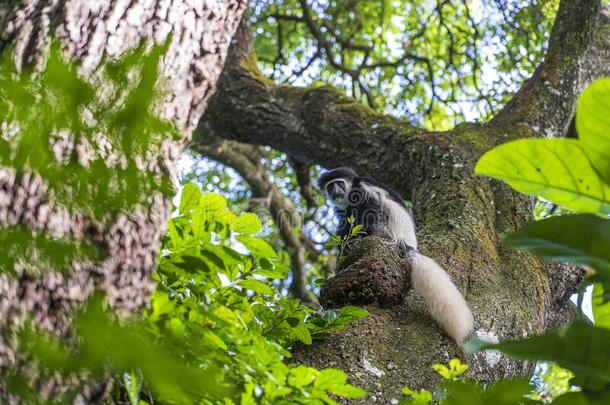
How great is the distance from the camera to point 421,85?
7336 millimetres

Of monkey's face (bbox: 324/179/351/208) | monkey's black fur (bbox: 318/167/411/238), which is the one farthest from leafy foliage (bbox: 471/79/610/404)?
monkey's face (bbox: 324/179/351/208)

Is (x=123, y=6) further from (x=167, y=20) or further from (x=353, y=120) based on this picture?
(x=353, y=120)

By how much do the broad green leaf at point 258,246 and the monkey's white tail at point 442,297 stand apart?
1.12m

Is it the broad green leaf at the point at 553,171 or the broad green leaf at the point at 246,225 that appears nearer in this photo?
the broad green leaf at the point at 553,171

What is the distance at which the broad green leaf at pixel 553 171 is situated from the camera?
114 cm

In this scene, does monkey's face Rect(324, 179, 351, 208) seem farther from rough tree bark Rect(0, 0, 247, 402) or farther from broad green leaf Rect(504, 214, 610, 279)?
broad green leaf Rect(504, 214, 610, 279)

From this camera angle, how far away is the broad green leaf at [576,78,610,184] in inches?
42.7

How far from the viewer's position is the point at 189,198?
63.4 inches

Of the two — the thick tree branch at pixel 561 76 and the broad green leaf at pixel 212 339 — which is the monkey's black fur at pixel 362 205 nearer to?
the thick tree branch at pixel 561 76

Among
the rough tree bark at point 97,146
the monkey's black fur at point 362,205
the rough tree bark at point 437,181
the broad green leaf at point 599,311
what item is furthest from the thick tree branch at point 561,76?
the broad green leaf at point 599,311

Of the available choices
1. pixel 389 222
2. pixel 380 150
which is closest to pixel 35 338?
pixel 380 150

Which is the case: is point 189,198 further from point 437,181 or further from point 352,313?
point 437,181

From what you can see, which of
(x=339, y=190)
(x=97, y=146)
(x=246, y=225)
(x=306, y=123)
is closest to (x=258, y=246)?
(x=246, y=225)

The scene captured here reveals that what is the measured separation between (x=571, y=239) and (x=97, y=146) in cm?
82
